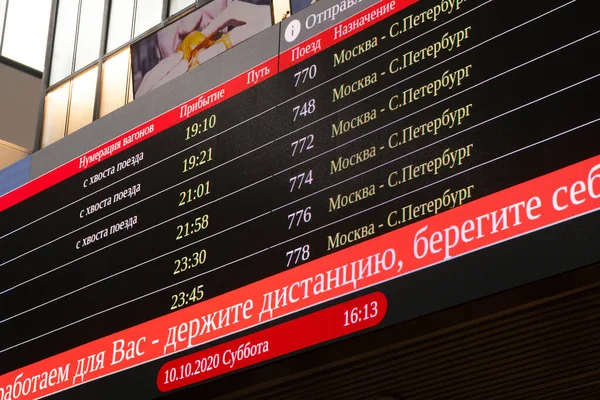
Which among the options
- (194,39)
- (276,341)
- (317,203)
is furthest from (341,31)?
(194,39)

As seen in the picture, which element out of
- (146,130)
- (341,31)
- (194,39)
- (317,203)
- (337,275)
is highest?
(194,39)

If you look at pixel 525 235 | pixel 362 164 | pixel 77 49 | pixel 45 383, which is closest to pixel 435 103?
pixel 362 164

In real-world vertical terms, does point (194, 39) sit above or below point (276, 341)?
above

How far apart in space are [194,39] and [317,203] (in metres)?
3.08

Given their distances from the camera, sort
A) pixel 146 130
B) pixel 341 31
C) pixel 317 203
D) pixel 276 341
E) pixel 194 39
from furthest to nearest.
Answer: pixel 194 39
pixel 146 130
pixel 341 31
pixel 317 203
pixel 276 341

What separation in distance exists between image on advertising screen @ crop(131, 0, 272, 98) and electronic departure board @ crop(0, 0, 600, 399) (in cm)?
97

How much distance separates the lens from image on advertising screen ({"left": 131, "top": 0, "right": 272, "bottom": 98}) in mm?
8992

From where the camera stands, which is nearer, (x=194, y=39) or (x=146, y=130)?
(x=146, y=130)

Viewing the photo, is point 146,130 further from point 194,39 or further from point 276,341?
point 276,341

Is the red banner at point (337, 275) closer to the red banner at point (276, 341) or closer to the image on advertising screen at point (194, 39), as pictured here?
the red banner at point (276, 341)

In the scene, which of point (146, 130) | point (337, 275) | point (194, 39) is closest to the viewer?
point (337, 275)

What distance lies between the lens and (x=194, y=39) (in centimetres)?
934

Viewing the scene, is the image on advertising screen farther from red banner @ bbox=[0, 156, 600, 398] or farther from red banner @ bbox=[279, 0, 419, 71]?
red banner @ bbox=[0, 156, 600, 398]

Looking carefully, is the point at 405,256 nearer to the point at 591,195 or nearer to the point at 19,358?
the point at 591,195
